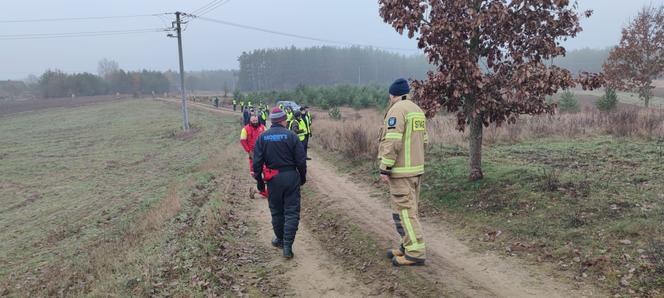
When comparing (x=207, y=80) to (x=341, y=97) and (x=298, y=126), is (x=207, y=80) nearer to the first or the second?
(x=341, y=97)

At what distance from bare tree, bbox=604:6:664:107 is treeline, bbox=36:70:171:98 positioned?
9430 cm

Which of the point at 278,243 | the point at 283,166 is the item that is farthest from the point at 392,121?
the point at 278,243

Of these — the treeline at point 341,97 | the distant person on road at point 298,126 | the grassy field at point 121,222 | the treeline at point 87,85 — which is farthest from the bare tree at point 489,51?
the treeline at point 87,85

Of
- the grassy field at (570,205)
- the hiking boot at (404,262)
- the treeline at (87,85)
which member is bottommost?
the hiking boot at (404,262)

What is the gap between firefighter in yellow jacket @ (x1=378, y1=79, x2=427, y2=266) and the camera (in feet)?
18.7

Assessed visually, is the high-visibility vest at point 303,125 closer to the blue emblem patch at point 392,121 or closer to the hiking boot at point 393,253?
the hiking boot at point 393,253

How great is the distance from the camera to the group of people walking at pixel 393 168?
576 centimetres

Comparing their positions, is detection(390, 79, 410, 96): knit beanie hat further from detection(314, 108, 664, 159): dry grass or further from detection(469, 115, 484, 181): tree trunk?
detection(314, 108, 664, 159): dry grass

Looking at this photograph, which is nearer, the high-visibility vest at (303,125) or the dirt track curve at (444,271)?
the dirt track curve at (444,271)

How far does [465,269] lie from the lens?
5910 millimetres

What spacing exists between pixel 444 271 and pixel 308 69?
122 metres

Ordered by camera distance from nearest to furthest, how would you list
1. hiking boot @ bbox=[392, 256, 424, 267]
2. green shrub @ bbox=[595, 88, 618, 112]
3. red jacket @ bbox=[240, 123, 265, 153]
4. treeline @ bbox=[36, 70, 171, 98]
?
1. hiking boot @ bbox=[392, 256, 424, 267]
2. red jacket @ bbox=[240, 123, 265, 153]
3. green shrub @ bbox=[595, 88, 618, 112]
4. treeline @ bbox=[36, 70, 171, 98]

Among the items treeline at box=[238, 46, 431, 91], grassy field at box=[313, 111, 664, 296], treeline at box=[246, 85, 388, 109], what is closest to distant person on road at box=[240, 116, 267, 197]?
grassy field at box=[313, 111, 664, 296]

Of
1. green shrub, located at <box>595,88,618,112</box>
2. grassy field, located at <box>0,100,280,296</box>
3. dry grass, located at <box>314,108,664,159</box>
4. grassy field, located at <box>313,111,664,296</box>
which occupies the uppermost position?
green shrub, located at <box>595,88,618,112</box>
